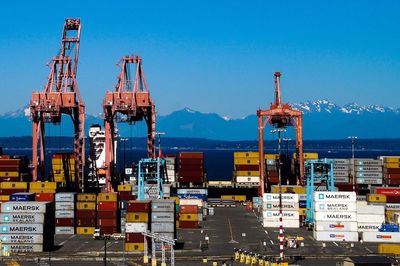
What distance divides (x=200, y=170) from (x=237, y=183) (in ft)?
27.6

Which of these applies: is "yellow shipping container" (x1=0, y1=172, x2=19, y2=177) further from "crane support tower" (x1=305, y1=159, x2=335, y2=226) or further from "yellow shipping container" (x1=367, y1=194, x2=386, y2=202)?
"yellow shipping container" (x1=367, y1=194, x2=386, y2=202)

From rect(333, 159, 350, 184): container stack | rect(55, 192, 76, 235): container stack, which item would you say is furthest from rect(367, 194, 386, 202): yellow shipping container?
rect(55, 192, 76, 235): container stack

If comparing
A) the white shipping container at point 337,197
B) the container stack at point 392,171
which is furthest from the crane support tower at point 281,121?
the white shipping container at point 337,197

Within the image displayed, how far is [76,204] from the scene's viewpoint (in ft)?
291

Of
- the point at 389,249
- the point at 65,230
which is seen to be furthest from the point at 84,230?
the point at 389,249

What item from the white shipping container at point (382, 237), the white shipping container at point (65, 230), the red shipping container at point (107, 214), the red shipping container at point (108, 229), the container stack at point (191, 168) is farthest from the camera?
the container stack at point (191, 168)

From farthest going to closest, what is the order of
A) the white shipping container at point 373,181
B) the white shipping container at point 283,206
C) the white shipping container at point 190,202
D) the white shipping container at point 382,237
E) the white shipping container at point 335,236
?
the white shipping container at point 373,181 < the white shipping container at point 190,202 < the white shipping container at point 283,206 < the white shipping container at point 335,236 < the white shipping container at point 382,237

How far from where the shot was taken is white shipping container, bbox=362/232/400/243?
3172 inches

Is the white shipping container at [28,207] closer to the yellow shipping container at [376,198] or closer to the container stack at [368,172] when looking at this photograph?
the yellow shipping container at [376,198]

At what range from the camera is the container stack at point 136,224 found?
73.1 metres

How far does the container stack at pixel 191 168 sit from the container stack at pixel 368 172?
31720 millimetres

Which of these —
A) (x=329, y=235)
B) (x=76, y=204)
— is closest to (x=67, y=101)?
(x=76, y=204)

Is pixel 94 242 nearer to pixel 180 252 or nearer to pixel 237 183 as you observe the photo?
pixel 180 252

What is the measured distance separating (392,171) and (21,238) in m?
77.2
